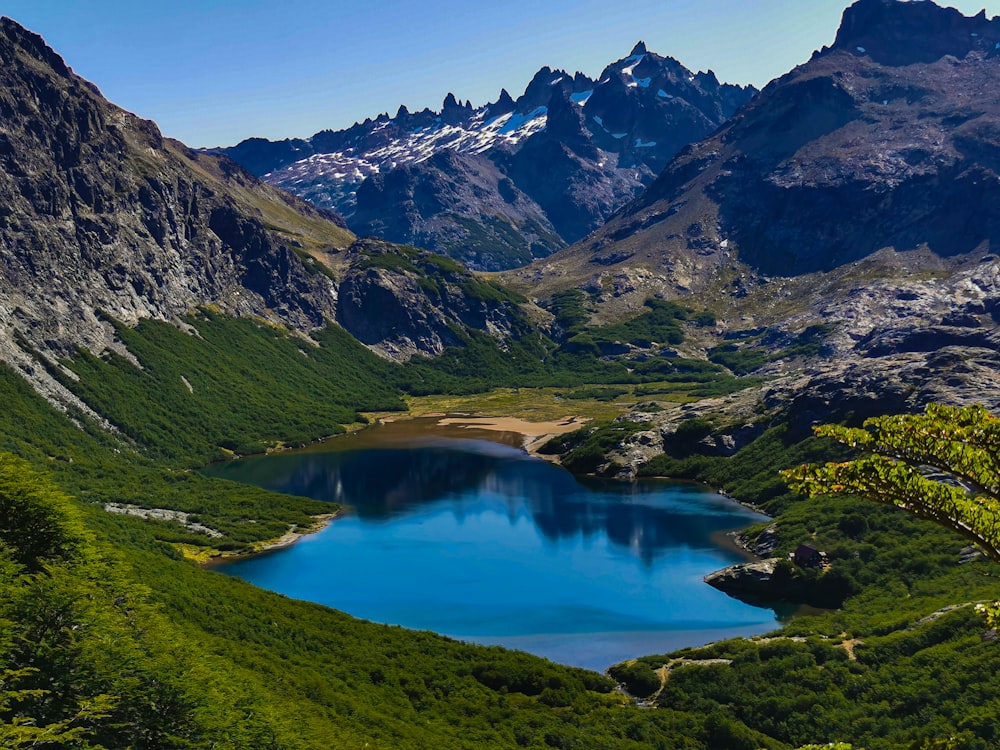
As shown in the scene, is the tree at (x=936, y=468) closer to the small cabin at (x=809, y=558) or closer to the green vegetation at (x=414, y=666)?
the green vegetation at (x=414, y=666)

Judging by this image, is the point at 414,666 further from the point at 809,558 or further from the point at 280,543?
the point at 280,543

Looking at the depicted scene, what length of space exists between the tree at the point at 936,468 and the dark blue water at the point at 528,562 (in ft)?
251

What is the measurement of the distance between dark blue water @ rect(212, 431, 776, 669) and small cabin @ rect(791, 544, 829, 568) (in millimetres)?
12099

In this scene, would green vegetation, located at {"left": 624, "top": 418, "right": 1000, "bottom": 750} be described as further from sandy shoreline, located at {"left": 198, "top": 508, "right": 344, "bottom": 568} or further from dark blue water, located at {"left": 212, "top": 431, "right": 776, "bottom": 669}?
sandy shoreline, located at {"left": 198, "top": 508, "right": 344, "bottom": 568}

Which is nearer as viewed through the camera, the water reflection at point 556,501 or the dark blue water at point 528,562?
the dark blue water at point 528,562

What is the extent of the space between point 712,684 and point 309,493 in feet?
406

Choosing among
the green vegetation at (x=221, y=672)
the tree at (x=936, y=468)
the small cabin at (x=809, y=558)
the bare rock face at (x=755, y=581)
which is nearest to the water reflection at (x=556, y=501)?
the bare rock face at (x=755, y=581)

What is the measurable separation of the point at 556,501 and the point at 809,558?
2688 inches

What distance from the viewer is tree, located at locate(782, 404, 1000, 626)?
1753 cm

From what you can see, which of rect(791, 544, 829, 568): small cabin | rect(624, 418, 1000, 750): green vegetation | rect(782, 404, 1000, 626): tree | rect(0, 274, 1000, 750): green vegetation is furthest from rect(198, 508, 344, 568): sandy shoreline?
rect(782, 404, 1000, 626): tree

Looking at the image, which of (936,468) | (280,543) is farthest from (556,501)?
(936,468)

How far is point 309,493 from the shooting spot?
595 ft

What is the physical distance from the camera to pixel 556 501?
174 metres

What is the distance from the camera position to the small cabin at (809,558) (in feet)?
373
